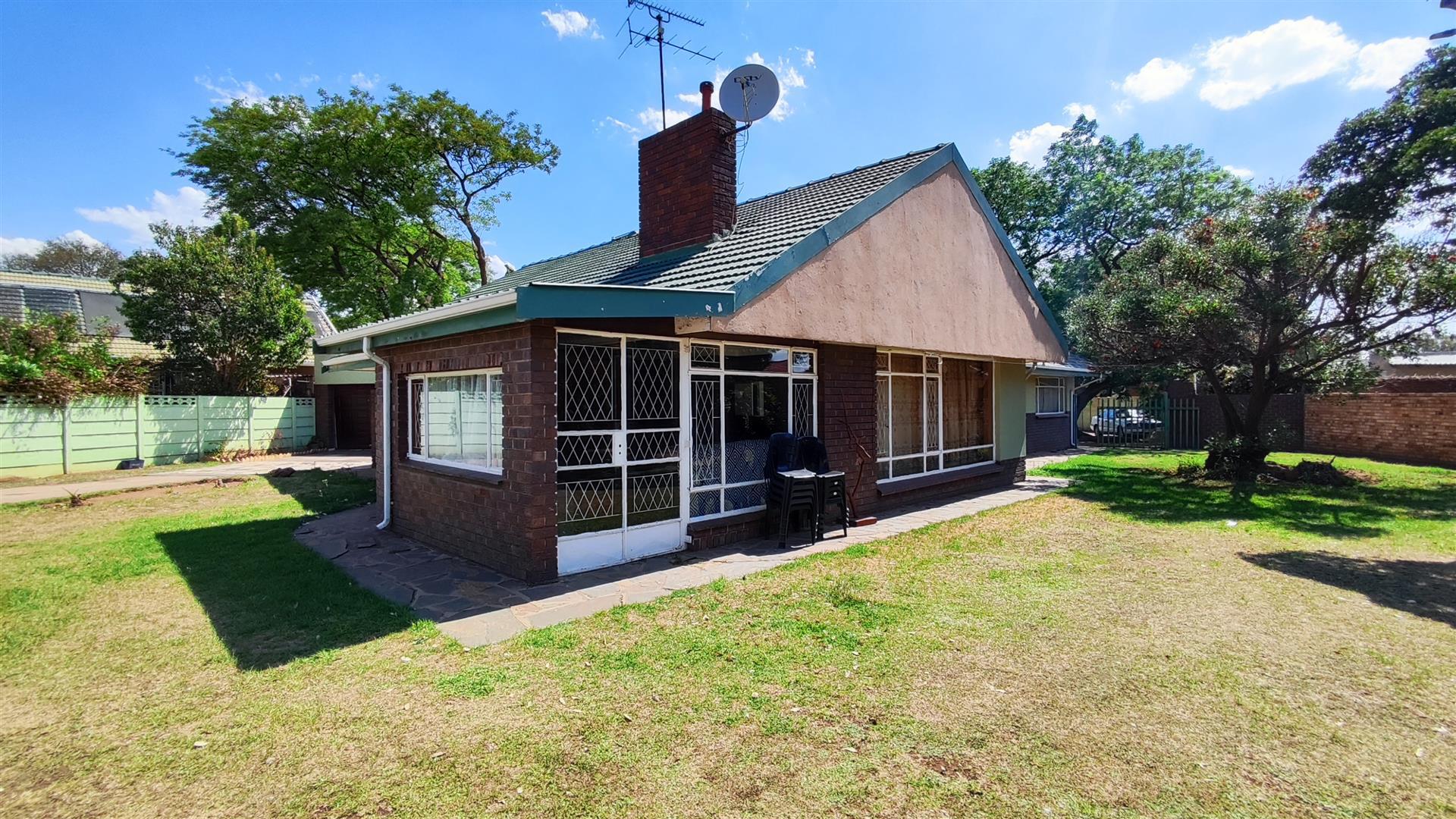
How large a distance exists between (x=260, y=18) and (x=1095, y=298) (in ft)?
55.1

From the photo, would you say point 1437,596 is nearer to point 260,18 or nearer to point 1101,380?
point 260,18

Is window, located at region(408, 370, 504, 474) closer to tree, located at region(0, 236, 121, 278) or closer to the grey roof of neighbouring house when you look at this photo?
the grey roof of neighbouring house

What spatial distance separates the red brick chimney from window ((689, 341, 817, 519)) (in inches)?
74.4

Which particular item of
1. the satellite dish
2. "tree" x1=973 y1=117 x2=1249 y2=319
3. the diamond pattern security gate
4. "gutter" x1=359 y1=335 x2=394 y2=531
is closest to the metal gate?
"tree" x1=973 y1=117 x2=1249 y2=319

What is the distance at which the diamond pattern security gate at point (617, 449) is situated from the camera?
6012mm

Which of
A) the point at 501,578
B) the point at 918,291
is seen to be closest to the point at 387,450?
the point at 501,578

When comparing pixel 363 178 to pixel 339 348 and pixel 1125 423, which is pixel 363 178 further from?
pixel 1125 423

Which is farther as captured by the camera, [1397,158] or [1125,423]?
[1125,423]

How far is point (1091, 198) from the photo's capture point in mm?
25422

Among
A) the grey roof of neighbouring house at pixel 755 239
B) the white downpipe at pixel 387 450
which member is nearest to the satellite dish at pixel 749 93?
the grey roof of neighbouring house at pixel 755 239

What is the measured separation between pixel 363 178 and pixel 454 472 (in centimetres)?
1794

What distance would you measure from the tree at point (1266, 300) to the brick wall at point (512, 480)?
11925mm

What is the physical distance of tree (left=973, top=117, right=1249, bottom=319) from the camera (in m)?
24.0

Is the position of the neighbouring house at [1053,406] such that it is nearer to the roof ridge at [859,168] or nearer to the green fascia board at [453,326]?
Answer: the roof ridge at [859,168]
